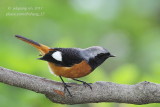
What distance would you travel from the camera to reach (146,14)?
250 inches

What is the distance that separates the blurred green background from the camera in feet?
13.9

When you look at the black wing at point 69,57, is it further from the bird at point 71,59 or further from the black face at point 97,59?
the black face at point 97,59

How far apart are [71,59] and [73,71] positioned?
16 centimetres

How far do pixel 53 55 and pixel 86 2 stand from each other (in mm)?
1479

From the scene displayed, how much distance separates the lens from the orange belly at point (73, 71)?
394 cm

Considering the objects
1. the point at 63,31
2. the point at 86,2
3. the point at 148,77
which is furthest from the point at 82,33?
the point at 148,77

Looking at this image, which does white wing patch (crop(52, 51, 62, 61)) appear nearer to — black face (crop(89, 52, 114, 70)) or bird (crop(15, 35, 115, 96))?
bird (crop(15, 35, 115, 96))

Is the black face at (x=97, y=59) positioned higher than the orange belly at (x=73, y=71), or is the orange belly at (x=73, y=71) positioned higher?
the black face at (x=97, y=59)

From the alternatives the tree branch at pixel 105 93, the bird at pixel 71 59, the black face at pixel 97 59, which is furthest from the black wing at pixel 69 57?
the tree branch at pixel 105 93

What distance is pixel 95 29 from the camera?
6.14m

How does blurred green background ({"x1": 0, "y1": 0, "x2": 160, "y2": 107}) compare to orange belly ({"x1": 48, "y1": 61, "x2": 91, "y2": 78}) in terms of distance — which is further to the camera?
blurred green background ({"x1": 0, "y1": 0, "x2": 160, "y2": 107})

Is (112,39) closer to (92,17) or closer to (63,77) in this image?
(92,17)

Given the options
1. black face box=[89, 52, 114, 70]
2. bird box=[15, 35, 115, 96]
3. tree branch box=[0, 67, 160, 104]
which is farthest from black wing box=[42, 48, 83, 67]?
tree branch box=[0, 67, 160, 104]

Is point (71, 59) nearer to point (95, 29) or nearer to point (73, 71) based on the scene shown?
point (73, 71)
